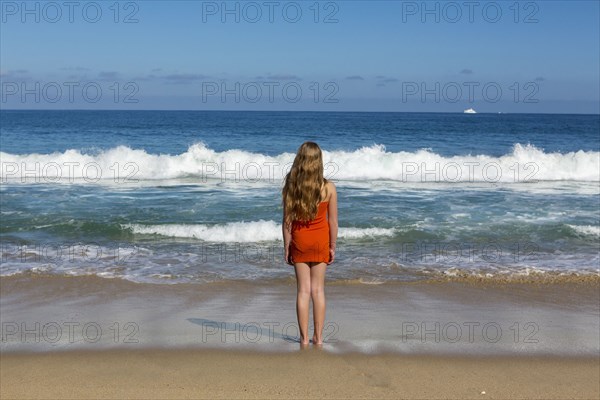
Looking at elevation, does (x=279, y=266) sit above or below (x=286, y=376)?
above

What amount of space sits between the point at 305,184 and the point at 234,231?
6.38 m

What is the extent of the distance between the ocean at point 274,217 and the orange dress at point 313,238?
271 centimetres

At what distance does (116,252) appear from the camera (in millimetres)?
9570

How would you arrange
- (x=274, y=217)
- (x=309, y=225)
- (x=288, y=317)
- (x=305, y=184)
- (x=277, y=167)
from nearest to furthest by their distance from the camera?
(x=305, y=184), (x=309, y=225), (x=288, y=317), (x=274, y=217), (x=277, y=167)

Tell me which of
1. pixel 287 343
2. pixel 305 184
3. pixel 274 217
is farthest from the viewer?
pixel 274 217

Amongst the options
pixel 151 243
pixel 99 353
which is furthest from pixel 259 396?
pixel 151 243

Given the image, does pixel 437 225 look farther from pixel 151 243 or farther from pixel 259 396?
pixel 259 396

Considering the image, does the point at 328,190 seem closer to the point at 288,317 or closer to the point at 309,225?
the point at 309,225

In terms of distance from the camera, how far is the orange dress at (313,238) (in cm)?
510

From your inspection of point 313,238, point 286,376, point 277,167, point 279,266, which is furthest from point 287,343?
point 277,167

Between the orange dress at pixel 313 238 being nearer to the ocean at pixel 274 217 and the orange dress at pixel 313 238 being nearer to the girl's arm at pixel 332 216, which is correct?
the girl's arm at pixel 332 216

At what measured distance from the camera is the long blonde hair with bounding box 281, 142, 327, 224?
16.1 ft

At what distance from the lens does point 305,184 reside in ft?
16.2

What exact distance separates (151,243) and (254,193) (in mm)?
5700
